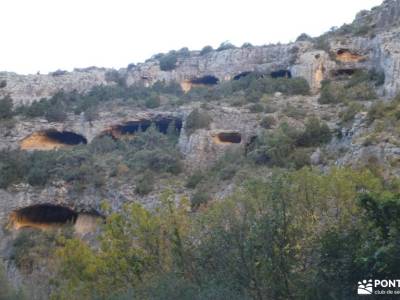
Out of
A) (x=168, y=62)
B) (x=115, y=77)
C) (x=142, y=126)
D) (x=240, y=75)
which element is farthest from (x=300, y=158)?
(x=115, y=77)

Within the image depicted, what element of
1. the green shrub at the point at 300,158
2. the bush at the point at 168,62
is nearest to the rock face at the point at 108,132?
the green shrub at the point at 300,158

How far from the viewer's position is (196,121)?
112ft

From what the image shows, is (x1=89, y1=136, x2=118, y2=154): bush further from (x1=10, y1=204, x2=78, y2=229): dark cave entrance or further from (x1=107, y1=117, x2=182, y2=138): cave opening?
(x1=10, y1=204, x2=78, y2=229): dark cave entrance

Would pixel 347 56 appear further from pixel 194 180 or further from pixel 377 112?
pixel 194 180

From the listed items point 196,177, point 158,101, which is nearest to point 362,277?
point 196,177

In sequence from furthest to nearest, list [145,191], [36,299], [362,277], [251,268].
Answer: [145,191] < [36,299] < [251,268] < [362,277]

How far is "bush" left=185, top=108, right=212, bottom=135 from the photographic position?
34.0 m

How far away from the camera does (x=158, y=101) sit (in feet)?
133

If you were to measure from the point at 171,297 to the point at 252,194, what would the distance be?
3590mm

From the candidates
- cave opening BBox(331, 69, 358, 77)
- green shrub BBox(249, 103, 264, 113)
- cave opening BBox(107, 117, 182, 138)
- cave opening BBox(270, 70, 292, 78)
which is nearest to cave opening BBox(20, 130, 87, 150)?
cave opening BBox(107, 117, 182, 138)

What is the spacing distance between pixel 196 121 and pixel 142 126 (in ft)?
22.0

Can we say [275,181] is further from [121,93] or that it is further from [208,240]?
[121,93]

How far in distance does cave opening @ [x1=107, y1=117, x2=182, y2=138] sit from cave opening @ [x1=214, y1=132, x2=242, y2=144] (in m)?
4.90

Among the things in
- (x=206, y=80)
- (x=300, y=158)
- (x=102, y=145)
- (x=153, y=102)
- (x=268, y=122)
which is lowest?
(x=300, y=158)
